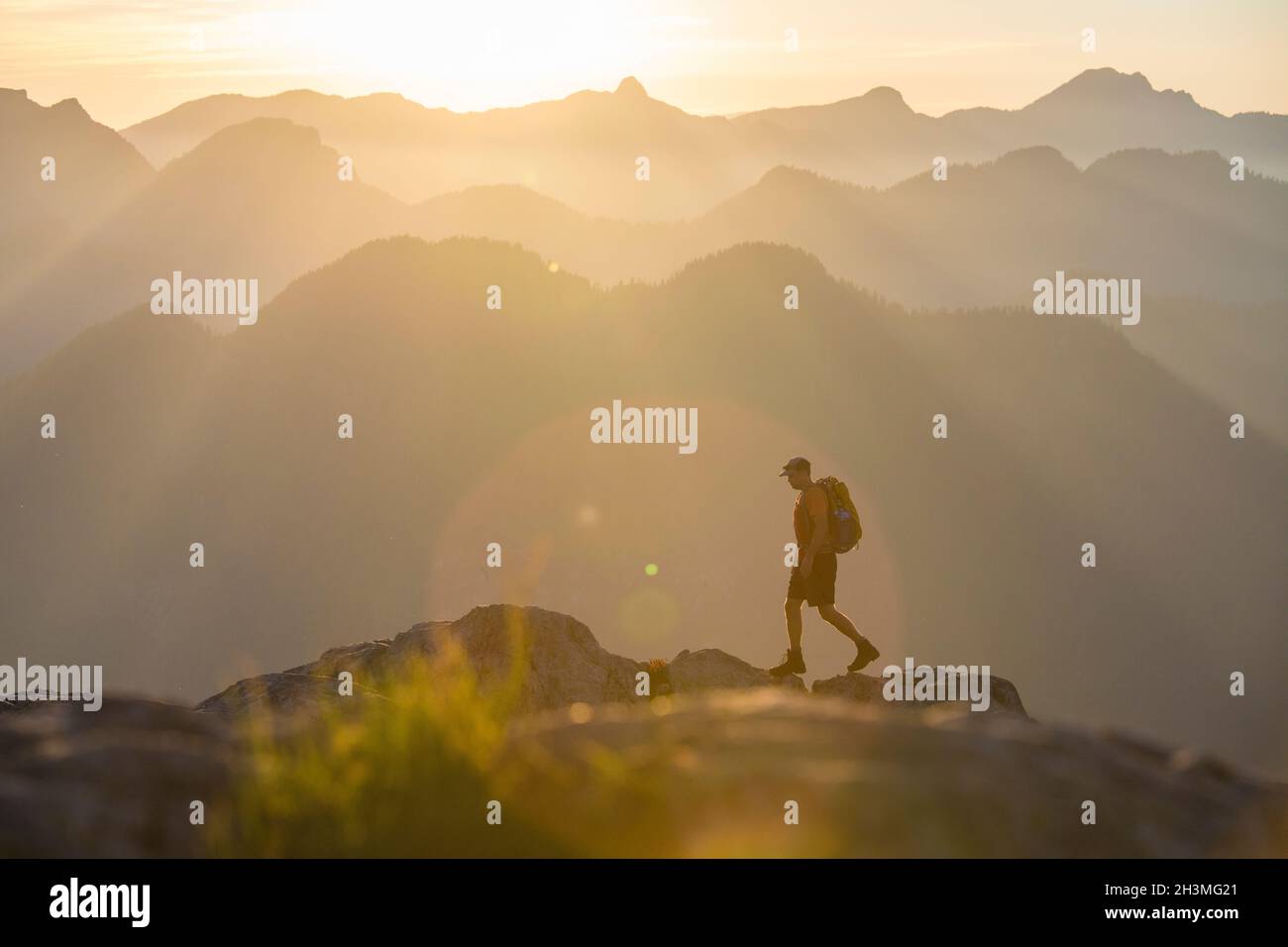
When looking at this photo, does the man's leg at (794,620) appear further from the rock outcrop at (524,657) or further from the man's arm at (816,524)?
the rock outcrop at (524,657)

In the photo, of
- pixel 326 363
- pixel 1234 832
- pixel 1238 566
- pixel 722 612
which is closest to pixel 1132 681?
pixel 1238 566

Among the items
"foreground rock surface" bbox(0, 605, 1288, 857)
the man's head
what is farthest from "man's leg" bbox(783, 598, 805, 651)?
"foreground rock surface" bbox(0, 605, 1288, 857)

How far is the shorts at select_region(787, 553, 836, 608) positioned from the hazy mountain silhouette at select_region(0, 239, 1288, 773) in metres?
78.4

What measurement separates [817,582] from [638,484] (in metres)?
125

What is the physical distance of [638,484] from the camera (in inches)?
5463

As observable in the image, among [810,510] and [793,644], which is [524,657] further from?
[810,510]

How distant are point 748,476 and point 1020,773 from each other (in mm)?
134240

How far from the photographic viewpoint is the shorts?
13.9 m

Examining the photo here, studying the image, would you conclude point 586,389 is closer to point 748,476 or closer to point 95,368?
point 748,476

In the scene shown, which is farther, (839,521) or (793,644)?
(793,644)

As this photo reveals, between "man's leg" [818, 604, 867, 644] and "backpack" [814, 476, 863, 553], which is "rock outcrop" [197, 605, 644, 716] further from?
"backpack" [814, 476, 863, 553]

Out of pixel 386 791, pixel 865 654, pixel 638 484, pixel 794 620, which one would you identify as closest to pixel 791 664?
pixel 794 620

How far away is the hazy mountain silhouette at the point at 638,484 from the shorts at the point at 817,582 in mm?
78404

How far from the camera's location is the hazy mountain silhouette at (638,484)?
115312 mm
